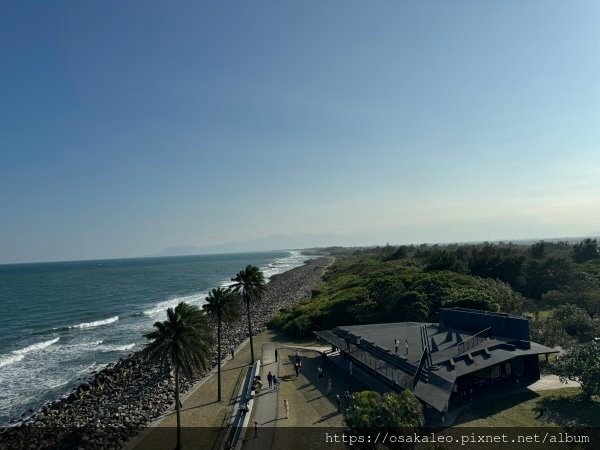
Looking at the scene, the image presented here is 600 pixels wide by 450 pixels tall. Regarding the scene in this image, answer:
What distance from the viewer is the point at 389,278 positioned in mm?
68250

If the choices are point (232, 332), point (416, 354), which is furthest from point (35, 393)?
point (416, 354)

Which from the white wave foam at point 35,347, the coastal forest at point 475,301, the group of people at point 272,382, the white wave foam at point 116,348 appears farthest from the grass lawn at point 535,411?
the white wave foam at point 35,347

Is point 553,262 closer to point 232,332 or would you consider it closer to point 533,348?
point 533,348

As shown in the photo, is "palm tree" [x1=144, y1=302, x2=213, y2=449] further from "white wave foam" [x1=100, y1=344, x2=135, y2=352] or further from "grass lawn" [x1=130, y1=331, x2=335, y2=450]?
"white wave foam" [x1=100, y1=344, x2=135, y2=352]

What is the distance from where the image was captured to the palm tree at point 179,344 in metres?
27.9

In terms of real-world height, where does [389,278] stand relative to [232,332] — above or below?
above

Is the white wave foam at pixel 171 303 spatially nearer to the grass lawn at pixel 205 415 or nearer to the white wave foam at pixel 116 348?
the white wave foam at pixel 116 348

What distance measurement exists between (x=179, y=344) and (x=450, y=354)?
21445mm

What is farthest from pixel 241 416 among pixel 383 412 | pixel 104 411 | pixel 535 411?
pixel 535 411

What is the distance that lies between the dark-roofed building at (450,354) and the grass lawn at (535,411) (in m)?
1.73

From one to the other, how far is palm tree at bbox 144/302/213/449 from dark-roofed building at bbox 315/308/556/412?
15.3 meters

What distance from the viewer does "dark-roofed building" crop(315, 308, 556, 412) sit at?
3048cm

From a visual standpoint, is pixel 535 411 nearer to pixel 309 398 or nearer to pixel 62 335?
pixel 309 398

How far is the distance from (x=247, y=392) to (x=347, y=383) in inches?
354
